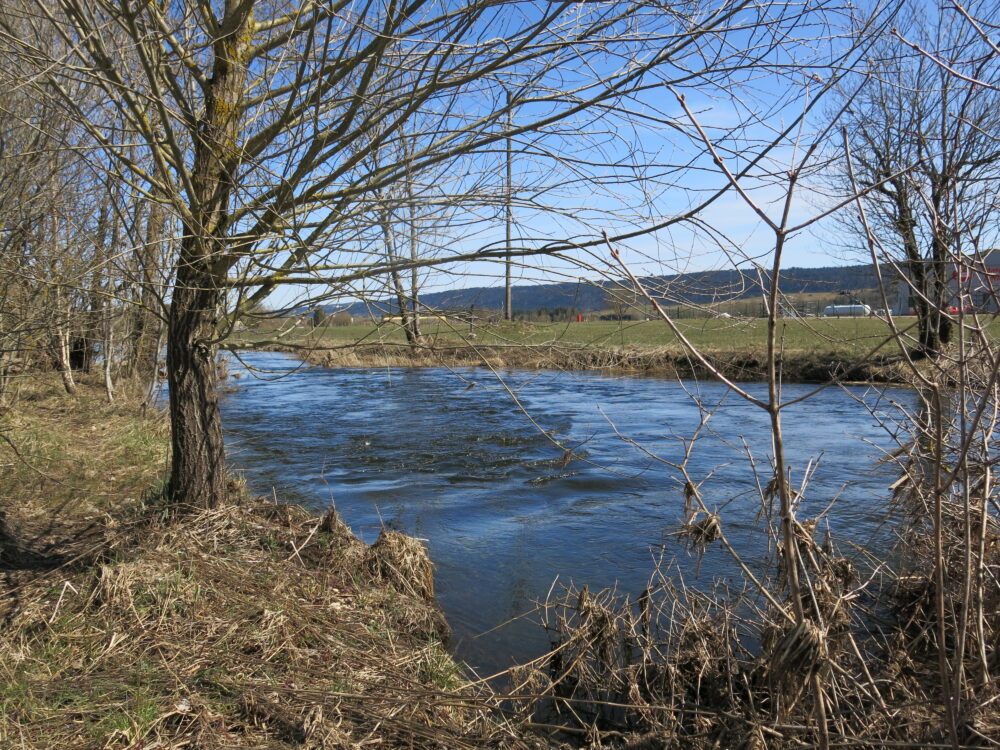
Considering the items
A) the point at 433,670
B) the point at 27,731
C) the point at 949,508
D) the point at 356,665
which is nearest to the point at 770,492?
the point at 949,508

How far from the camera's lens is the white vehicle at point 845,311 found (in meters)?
3.90

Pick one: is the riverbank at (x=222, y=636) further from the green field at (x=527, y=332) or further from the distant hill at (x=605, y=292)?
the distant hill at (x=605, y=292)

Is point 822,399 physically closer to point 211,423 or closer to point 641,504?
point 641,504

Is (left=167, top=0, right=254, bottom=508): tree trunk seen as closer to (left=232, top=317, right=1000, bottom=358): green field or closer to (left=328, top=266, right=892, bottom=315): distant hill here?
(left=232, top=317, right=1000, bottom=358): green field

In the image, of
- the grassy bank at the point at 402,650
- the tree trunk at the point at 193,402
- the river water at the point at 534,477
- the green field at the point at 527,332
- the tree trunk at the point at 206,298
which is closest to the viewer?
the grassy bank at the point at 402,650

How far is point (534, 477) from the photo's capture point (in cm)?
989

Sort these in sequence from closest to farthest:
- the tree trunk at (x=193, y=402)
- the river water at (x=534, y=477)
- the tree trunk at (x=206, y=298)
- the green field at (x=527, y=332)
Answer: the green field at (x=527, y=332)
the tree trunk at (x=206, y=298)
the tree trunk at (x=193, y=402)
the river water at (x=534, y=477)

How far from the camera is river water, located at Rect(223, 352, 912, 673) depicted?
593 centimetres

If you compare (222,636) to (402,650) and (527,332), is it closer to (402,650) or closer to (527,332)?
(402,650)

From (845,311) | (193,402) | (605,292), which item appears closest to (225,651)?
(193,402)

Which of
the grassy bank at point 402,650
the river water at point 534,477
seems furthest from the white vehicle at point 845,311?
the grassy bank at point 402,650

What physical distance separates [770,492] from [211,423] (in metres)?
3.92

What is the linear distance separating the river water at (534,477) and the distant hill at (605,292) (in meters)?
0.55

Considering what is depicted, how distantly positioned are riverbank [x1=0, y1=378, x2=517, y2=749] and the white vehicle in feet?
9.37
